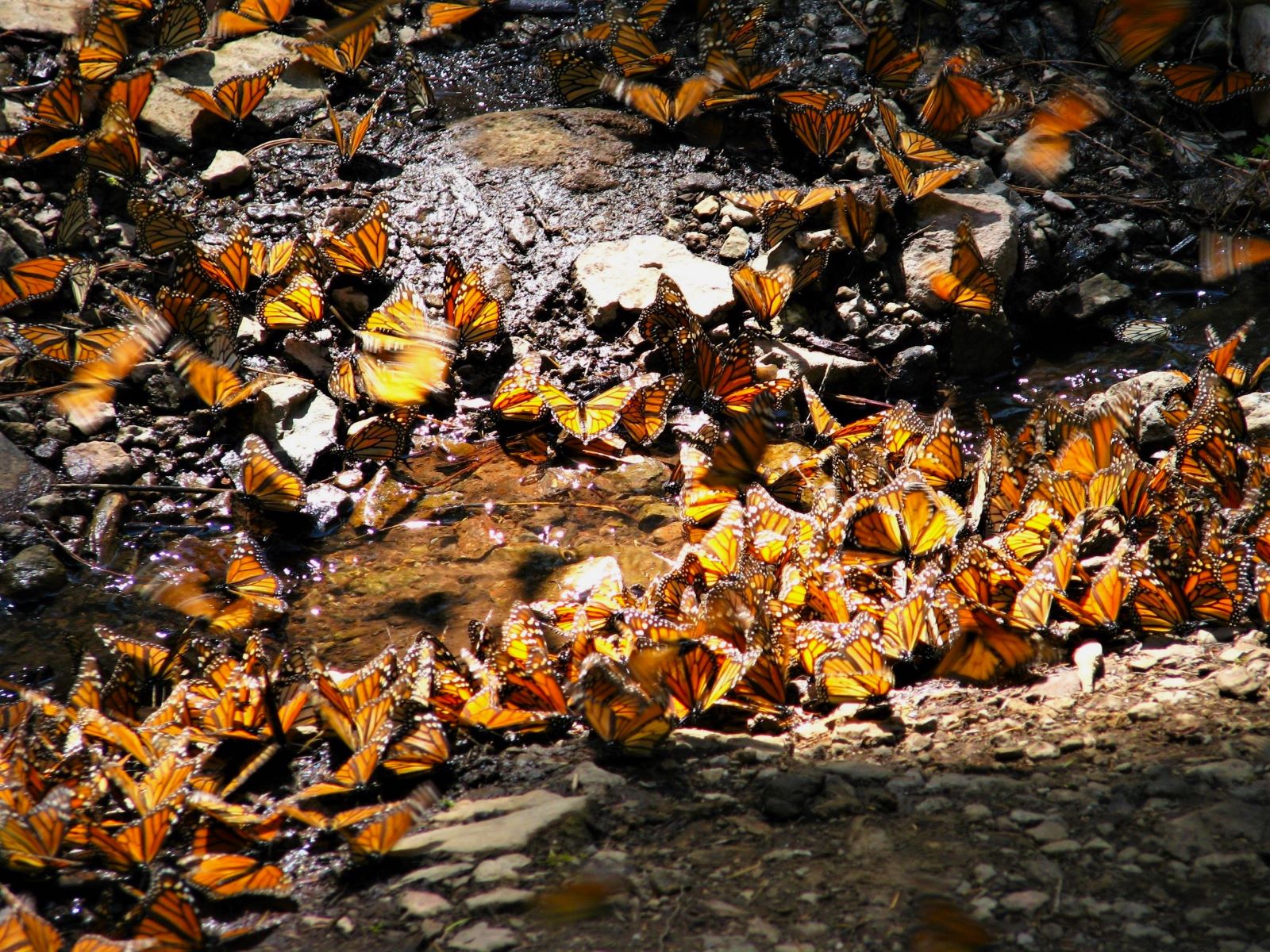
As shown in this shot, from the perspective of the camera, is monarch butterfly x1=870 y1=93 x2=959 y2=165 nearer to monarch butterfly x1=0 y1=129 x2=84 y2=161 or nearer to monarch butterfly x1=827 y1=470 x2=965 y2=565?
monarch butterfly x1=827 y1=470 x2=965 y2=565

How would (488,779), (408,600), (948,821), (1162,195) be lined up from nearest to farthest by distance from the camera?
(948,821)
(488,779)
(408,600)
(1162,195)

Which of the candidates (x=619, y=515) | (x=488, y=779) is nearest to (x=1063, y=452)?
(x=619, y=515)

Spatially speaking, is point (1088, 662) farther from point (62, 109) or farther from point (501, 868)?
point (62, 109)

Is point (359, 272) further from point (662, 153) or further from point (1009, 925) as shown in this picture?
point (1009, 925)

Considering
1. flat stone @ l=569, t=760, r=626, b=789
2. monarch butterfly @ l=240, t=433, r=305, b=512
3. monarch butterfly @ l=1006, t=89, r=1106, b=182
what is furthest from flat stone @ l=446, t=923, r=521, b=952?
monarch butterfly @ l=1006, t=89, r=1106, b=182

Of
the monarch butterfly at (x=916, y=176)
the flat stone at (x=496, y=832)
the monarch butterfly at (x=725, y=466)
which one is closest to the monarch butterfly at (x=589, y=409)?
the monarch butterfly at (x=725, y=466)

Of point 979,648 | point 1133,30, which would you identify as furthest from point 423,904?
point 1133,30
